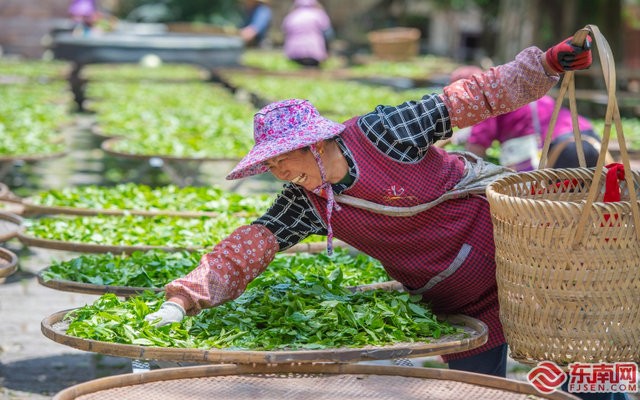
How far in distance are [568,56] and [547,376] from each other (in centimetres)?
83

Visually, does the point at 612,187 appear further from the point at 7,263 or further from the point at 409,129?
the point at 7,263

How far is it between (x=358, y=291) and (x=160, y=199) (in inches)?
87.6

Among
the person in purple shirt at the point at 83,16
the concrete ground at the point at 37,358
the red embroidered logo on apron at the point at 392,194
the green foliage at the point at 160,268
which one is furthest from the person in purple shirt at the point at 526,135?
the person in purple shirt at the point at 83,16

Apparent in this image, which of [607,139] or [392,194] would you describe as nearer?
[607,139]

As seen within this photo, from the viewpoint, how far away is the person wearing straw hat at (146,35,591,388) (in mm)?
2873

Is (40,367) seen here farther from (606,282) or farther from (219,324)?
→ (606,282)

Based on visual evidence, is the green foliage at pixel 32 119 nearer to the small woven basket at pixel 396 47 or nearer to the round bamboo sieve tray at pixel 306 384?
the round bamboo sieve tray at pixel 306 384

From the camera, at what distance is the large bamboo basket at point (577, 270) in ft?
8.57

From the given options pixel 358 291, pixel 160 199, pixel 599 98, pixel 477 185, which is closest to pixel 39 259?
pixel 160 199

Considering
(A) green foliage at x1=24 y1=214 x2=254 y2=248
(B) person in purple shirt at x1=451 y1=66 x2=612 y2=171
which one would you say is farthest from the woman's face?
(B) person in purple shirt at x1=451 y1=66 x2=612 y2=171

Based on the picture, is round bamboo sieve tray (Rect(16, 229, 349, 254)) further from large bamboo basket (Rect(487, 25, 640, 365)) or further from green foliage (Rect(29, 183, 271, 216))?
large bamboo basket (Rect(487, 25, 640, 365))

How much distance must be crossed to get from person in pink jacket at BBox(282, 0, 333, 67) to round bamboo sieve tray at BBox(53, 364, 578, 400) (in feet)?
40.8

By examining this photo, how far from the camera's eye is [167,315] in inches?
110

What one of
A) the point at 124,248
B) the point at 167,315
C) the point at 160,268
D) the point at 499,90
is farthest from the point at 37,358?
the point at 499,90
